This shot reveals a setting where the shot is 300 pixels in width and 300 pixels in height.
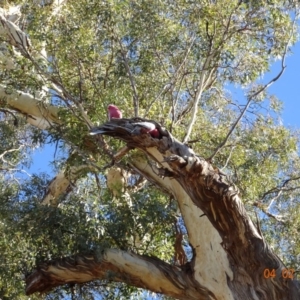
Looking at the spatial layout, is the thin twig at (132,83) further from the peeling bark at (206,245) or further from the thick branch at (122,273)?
the thick branch at (122,273)

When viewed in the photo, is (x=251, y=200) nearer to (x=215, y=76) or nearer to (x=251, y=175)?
(x=251, y=175)

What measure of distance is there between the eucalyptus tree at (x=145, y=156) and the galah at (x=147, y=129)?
1.3 inches

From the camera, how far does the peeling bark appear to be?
6.05 m

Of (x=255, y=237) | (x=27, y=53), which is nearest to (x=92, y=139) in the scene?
(x=27, y=53)

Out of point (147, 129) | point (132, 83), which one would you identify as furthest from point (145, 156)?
point (147, 129)

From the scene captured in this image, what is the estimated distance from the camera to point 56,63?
851 centimetres

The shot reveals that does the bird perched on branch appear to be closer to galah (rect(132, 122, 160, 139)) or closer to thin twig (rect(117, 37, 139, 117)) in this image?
galah (rect(132, 122, 160, 139))

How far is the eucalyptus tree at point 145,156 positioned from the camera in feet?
20.7

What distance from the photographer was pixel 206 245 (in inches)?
261

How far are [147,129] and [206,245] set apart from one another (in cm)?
126

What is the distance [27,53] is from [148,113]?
1.48 m

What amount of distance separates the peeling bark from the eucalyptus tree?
11 millimetres

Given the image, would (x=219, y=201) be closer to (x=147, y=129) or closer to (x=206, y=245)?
(x=206, y=245)

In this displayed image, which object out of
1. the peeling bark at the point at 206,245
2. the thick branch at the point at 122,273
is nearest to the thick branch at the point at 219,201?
the peeling bark at the point at 206,245
